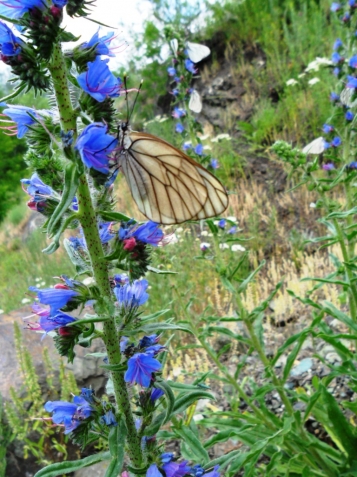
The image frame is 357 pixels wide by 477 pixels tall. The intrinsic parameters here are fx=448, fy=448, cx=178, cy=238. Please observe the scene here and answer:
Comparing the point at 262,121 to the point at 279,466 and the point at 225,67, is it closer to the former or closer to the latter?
the point at 225,67

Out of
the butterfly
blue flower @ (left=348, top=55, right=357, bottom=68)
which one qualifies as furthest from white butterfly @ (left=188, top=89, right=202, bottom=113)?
the butterfly

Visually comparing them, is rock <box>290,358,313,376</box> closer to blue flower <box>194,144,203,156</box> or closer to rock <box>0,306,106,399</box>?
rock <box>0,306,106,399</box>

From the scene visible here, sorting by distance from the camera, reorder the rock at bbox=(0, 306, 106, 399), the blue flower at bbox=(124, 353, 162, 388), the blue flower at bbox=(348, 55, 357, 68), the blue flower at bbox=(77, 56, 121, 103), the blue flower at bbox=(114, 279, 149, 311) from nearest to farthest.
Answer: the blue flower at bbox=(77, 56, 121, 103)
the blue flower at bbox=(124, 353, 162, 388)
the blue flower at bbox=(114, 279, 149, 311)
the blue flower at bbox=(348, 55, 357, 68)
the rock at bbox=(0, 306, 106, 399)

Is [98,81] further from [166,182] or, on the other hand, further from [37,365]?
[37,365]

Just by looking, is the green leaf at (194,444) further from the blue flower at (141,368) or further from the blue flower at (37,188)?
the blue flower at (37,188)

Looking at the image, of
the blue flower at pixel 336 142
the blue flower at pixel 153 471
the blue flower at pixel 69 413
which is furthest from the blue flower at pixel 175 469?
the blue flower at pixel 336 142

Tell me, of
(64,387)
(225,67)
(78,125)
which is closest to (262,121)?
(225,67)
